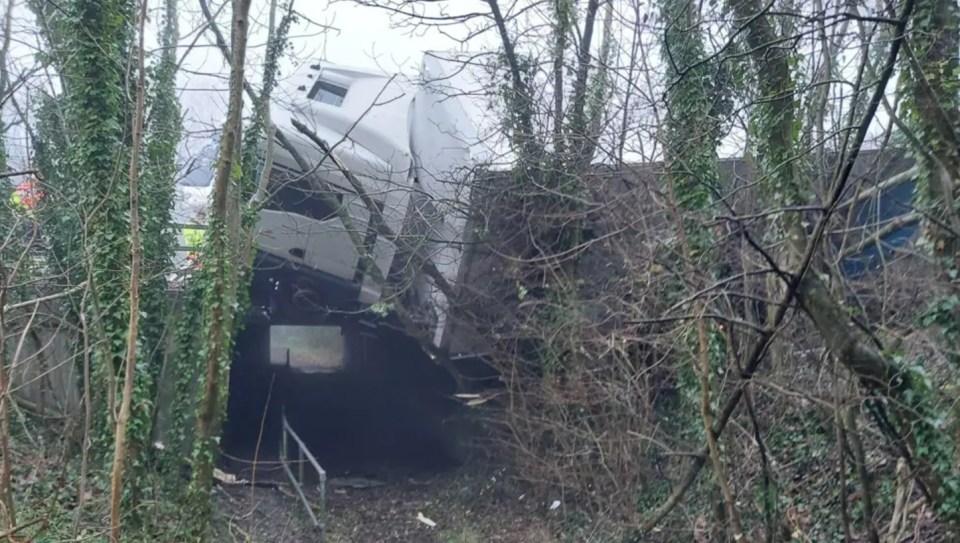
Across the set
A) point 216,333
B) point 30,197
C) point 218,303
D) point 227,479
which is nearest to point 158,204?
point 30,197

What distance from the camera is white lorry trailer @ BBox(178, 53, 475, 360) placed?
11.2 m

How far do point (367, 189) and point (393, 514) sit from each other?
14.9ft

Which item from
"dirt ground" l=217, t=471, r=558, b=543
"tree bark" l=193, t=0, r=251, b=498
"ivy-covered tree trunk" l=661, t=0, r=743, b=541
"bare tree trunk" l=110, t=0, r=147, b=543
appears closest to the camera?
"bare tree trunk" l=110, t=0, r=147, b=543

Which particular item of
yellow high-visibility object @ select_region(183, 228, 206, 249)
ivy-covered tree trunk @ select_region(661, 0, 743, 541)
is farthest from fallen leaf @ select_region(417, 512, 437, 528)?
yellow high-visibility object @ select_region(183, 228, 206, 249)

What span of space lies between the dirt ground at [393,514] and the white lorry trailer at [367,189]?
2.32 m

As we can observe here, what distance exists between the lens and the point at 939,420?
5.17 metres

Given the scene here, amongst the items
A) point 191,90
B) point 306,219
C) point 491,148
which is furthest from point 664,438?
point 191,90

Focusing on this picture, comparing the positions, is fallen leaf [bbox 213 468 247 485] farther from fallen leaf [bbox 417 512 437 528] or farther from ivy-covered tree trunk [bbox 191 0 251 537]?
ivy-covered tree trunk [bbox 191 0 251 537]

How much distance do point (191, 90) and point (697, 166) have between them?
7.08 metres

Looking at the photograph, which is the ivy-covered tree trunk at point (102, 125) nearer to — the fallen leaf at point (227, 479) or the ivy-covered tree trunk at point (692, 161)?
the fallen leaf at point (227, 479)

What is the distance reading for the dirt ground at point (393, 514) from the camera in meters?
9.67

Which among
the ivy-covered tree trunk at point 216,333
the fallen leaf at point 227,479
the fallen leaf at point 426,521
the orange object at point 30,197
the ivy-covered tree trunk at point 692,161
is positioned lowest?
the fallen leaf at point 426,521

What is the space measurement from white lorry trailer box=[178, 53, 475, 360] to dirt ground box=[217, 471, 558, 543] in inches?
91.2

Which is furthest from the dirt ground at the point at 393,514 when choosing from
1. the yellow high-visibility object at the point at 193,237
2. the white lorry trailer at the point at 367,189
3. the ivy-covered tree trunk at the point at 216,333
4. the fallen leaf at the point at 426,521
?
the yellow high-visibility object at the point at 193,237
